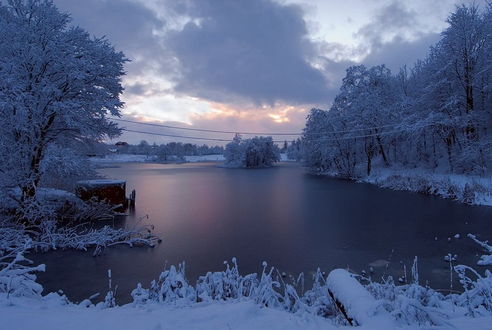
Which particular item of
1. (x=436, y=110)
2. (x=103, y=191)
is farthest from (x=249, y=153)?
(x=103, y=191)

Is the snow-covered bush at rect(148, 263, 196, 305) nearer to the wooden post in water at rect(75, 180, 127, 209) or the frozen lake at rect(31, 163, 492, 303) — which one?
the frozen lake at rect(31, 163, 492, 303)

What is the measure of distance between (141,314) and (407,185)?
2739 centimetres

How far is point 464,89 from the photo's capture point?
27422 mm

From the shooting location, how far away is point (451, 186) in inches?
818

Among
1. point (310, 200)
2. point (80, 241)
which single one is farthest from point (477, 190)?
point (80, 241)

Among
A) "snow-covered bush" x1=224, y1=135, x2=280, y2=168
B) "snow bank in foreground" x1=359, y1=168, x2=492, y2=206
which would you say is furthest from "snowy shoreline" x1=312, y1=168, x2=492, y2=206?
"snow-covered bush" x1=224, y1=135, x2=280, y2=168

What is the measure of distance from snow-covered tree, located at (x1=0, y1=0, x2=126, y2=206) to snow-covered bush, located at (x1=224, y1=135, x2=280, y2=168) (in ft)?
217

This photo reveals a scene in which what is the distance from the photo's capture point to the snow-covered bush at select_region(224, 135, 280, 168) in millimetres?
80938

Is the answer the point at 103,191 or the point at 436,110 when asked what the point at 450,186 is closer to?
the point at 436,110

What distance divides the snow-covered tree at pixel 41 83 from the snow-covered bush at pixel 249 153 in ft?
217

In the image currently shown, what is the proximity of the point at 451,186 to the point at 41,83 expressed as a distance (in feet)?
82.0

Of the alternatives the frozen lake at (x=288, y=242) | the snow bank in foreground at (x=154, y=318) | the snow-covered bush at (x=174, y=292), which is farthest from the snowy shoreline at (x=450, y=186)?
the snow-covered bush at (x=174, y=292)

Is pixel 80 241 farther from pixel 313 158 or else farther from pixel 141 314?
pixel 313 158

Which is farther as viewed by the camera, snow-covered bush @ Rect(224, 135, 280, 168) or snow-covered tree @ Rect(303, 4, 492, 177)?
snow-covered bush @ Rect(224, 135, 280, 168)
